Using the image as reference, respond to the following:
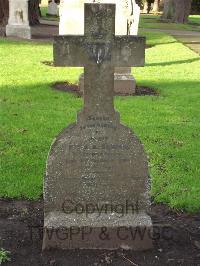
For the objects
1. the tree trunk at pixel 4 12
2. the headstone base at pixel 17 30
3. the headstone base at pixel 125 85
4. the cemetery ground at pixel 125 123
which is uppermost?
the tree trunk at pixel 4 12

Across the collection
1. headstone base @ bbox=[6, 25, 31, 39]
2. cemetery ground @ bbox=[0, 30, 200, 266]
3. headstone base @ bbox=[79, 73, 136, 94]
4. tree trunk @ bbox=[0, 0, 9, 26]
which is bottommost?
cemetery ground @ bbox=[0, 30, 200, 266]

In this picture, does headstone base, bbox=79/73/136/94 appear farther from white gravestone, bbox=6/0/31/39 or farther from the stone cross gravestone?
white gravestone, bbox=6/0/31/39

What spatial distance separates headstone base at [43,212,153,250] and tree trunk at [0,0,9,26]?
59.8 ft

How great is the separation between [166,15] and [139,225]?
3654 cm

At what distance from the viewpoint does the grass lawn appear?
5.98m

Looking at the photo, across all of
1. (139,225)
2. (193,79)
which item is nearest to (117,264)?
(139,225)

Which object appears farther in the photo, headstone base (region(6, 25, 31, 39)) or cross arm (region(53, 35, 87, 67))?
headstone base (region(6, 25, 31, 39))

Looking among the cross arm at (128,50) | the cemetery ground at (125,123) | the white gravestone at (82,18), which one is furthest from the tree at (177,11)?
the cross arm at (128,50)

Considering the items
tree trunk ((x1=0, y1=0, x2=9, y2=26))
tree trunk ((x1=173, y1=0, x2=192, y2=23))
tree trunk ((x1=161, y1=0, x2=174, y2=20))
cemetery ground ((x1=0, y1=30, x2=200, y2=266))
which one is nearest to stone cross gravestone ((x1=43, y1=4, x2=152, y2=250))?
cemetery ground ((x1=0, y1=30, x2=200, y2=266))

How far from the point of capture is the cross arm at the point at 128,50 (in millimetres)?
4598

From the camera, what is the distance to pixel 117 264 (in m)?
4.41

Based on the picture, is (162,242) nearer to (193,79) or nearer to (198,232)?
(198,232)

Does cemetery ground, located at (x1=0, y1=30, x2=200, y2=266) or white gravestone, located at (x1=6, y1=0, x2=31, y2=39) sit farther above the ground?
white gravestone, located at (x1=6, y1=0, x2=31, y2=39)

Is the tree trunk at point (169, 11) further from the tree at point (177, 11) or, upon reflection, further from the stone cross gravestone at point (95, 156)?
the stone cross gravestone at point (95, 156)
